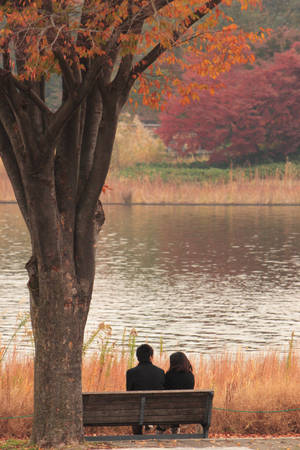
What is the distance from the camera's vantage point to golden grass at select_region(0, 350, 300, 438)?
931 centimetres

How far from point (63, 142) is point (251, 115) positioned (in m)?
54.2

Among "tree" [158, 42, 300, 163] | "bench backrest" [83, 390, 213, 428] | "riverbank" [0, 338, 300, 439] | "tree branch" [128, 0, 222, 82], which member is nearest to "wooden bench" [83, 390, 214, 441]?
"bench backrest" [83, 390, 213, 428]

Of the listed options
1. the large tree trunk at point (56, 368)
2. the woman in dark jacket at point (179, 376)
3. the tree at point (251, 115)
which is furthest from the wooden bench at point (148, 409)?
the tree at point (251, 115)

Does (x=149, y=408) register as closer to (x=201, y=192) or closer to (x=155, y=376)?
(x=155, y=376)

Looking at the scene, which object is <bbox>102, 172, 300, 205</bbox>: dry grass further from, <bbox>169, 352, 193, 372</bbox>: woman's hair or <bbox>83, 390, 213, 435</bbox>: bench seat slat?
<bbox>83, 390, 213, 435</bbox>: bench seat slat

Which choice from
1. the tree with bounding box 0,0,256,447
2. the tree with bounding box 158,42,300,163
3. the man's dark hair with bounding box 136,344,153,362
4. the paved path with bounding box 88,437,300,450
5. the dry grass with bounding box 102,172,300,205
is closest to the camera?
the paved path with bounding box 88,437,300,450

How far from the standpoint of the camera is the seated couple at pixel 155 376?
8.72 m

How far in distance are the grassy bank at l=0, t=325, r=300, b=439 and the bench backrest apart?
103cm

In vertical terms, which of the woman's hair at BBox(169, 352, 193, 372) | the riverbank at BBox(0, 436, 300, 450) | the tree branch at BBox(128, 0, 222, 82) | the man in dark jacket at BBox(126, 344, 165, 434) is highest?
the tree branch at BBox(128, 0, 222, 82)

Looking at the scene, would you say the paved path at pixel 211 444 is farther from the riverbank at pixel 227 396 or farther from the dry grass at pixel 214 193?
the dry grass at pixel 214 193

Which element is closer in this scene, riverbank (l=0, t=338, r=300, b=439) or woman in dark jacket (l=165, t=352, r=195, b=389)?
woman in dark jacket (l=165, t=352, r=195, b=389)

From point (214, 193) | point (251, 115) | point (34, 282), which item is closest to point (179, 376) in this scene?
point (34, 282)

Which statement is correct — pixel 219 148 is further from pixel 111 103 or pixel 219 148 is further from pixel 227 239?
pixel 111 103

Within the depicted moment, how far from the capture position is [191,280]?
78.8 feet
